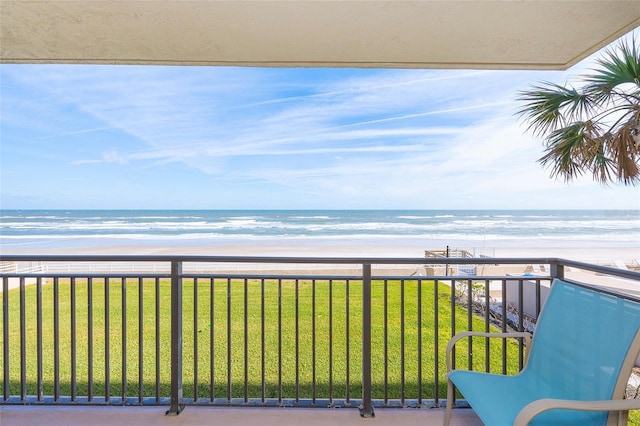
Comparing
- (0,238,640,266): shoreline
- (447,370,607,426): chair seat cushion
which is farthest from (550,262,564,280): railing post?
(0,238,640,266): shoreline

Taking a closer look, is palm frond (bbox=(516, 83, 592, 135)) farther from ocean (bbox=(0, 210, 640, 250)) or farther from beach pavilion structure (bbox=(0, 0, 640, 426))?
ocean (bbox=(0, 210, 640, 250))

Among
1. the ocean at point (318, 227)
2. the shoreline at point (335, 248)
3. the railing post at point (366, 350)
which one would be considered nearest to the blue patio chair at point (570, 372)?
the railing post at point (366, 350)

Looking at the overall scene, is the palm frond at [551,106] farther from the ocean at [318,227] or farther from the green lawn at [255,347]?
the ocean at [318,227]

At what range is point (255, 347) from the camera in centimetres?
417

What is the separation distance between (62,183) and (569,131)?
22.0 m

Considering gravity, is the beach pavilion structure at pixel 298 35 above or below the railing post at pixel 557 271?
above

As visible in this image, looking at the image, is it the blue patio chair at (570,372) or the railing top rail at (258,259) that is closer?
the blue patio chair at (570,372)

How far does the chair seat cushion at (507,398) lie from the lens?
4.09 ft

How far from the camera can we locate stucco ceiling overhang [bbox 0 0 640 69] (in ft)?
5.66

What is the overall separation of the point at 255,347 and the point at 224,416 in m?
2.30

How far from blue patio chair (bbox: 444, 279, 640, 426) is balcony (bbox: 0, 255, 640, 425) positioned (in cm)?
21

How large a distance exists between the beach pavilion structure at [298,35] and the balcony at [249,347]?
0.10ft

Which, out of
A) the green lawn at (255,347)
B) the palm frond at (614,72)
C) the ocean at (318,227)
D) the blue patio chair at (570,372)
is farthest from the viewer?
the ocean at (318,227)

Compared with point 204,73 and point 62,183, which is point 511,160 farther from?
point 62,183
